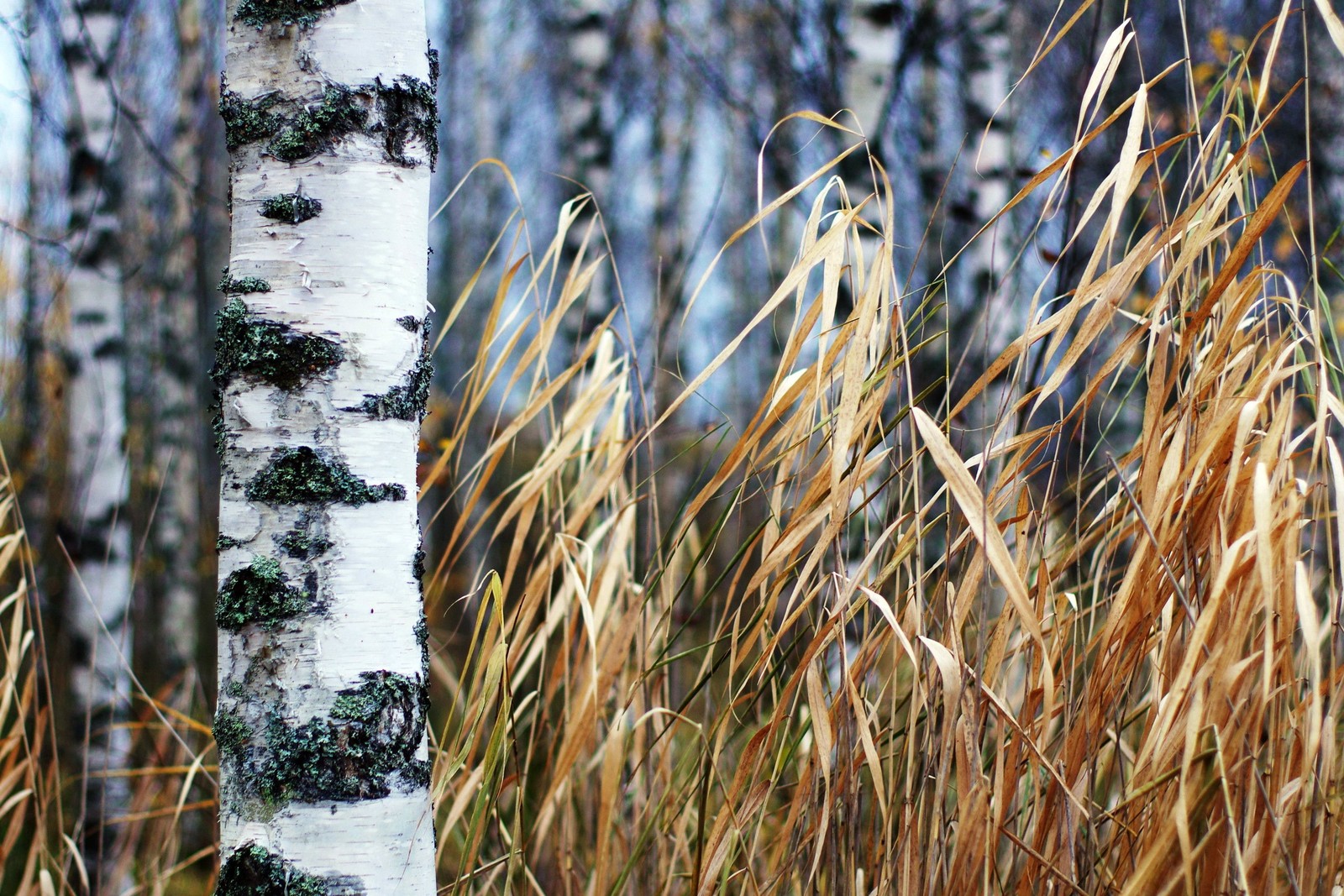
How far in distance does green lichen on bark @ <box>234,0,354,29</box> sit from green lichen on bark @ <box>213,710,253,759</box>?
55 cm

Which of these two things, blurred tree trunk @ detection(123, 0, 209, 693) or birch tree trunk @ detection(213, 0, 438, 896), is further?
blurred tree trunk @ detection(123, 0, 209, 693)

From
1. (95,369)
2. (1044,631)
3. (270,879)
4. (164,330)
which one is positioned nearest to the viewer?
(270,879)

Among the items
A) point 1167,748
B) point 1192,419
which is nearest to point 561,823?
point 1167,748

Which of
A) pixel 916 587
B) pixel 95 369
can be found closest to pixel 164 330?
pixel 95 369

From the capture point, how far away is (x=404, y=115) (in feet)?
2.42

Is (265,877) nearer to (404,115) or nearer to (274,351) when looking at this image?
(274,351)

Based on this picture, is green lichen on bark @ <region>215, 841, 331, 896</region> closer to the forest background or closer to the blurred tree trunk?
the forest background

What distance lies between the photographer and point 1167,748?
27.3 inches

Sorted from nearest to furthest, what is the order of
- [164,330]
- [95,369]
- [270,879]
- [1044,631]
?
[270,879], [1044,631], [95,369], [164,330]

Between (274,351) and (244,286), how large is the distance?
66 millimetres

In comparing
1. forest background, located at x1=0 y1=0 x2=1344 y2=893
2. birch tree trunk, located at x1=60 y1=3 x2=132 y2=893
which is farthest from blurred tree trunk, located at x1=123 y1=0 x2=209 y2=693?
forest background, located at x1=0 y1=0 x2=1344 y2=893

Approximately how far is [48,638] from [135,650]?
0.63 meters

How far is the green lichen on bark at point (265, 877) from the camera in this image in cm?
67

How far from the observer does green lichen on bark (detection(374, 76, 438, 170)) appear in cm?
73
